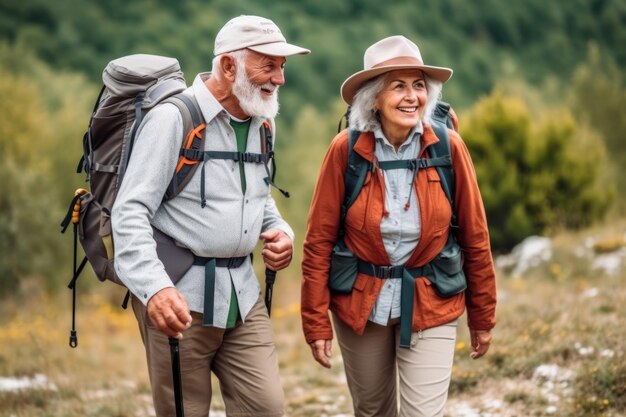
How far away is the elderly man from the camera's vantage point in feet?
11.0

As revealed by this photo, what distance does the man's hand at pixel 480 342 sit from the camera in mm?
3887

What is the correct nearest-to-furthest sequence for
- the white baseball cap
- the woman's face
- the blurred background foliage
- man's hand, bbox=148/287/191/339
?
man's hand, bbox=148/287/191/339 < the white baseball cap < the woman's face < the blurred background foliage

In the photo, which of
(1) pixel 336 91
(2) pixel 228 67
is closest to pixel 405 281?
(2) pixel 228 67

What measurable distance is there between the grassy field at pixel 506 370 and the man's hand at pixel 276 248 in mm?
1978

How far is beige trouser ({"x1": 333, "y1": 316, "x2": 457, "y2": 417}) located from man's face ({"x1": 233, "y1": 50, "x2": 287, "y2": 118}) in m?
1.15

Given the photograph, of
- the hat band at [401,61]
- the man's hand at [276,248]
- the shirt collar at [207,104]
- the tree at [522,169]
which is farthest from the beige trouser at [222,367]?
the tree at [522,169]

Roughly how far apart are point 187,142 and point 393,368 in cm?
152

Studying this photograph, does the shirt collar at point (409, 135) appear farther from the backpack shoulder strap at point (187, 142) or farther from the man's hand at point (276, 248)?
the backpack shoulder strap at point (187, 142)

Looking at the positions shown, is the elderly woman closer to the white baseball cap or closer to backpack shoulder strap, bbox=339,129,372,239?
backpack shoulder strap, bbox=339,129,372,239

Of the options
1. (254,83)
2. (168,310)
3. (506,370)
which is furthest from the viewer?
(506,370)

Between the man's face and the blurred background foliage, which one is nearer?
the man's face

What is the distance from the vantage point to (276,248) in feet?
12.2

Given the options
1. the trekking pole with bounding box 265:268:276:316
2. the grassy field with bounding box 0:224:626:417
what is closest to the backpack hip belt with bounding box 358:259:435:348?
the trekking pole with bounding box 265:268:276:316

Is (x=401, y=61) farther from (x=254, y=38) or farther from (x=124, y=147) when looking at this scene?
(x=124, y=147)
